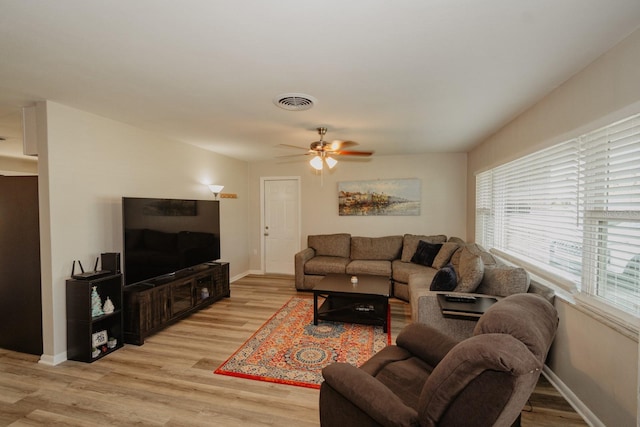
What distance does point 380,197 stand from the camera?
5.55 meters

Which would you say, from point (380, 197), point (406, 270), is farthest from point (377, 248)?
point (380, 197)

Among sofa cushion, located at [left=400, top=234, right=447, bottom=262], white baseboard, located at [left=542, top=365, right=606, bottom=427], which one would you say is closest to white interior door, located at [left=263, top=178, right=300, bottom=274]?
sofa cushion, located at [left=400, top=234, right=447, bottom=262]

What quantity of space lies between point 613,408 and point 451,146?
376 centimetres

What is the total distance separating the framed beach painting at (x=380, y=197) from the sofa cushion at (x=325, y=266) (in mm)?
1172

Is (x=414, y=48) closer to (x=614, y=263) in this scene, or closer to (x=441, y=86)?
(x=441, y=86)

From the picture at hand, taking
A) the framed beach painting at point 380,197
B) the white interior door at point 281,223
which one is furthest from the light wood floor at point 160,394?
the framed beach painting at point 380,197

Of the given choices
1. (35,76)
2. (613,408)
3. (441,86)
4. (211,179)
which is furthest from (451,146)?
(35,76)

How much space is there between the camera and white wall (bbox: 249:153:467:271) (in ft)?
17.4

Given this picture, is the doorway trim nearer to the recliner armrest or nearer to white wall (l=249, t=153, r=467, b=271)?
white wall (l=249, t=153, r=467, b=271)

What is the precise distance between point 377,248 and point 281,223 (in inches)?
82.8

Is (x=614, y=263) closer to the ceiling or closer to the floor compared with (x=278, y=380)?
closer to the ceiling

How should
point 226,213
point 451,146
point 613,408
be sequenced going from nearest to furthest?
point 613,408 < point 451,146 < point 226,213

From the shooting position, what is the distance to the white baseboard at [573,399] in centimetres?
188

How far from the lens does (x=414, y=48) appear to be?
1.75 meters
